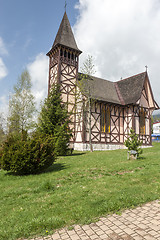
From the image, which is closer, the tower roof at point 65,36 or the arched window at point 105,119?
the arched window at point 105,119

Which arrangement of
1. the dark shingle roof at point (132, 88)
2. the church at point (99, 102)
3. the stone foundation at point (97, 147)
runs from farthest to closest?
the dark shingle roof at point (132, 88)
the church at point (99, 102)
the stone foundation at point (97, 147)

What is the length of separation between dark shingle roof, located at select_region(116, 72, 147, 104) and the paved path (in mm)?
21363

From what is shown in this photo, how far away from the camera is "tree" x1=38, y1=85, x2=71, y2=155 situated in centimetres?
1607

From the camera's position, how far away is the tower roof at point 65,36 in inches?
966

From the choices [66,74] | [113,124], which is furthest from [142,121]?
[66,74]

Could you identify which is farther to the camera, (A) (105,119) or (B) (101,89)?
(B) (101,89)

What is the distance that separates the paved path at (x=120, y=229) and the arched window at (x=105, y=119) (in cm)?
1929

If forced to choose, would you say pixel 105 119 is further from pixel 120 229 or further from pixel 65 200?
pixel 120 229

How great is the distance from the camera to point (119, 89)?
2847 cm

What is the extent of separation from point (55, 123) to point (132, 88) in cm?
1514

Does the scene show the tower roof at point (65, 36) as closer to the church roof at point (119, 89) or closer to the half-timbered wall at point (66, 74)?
the half-timbered wall at point (66, 74)

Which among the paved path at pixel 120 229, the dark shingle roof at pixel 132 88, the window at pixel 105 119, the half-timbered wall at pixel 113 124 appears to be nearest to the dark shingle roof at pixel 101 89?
the half-timbered wall at pixel 113 124

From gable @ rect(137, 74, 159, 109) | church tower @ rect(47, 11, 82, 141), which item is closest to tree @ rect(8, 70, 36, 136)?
church tower @ rect(47, 11, 82, 141)

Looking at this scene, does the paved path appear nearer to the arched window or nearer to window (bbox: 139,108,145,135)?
the arched window
